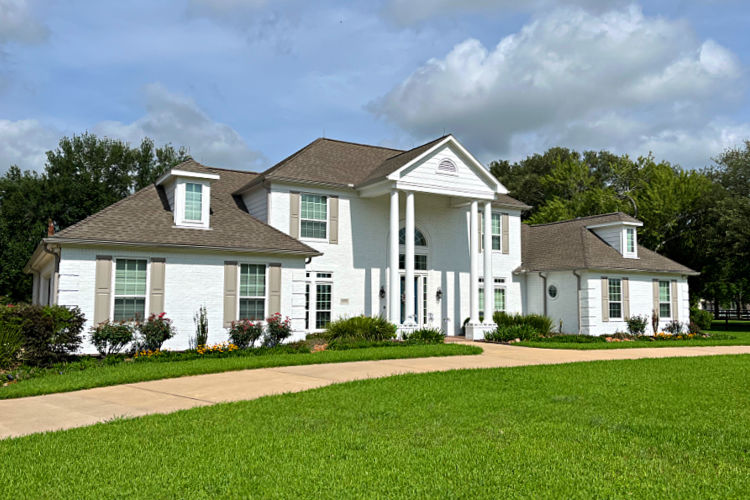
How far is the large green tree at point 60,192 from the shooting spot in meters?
37.3

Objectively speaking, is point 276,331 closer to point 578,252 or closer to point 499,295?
point 499,295

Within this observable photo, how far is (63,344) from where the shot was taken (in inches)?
589

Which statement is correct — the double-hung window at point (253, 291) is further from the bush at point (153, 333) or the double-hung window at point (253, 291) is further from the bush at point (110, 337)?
the bush at point (110, 337)

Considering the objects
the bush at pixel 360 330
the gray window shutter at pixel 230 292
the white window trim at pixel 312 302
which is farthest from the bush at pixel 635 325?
the gray window shutter at pixel 230 292

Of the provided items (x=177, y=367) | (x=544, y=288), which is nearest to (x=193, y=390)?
(x=177, y=367)

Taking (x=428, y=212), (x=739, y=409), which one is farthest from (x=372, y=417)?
(x=428, y=212)

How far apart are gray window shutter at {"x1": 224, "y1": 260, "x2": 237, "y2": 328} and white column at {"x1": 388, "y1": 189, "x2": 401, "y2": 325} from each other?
5786 mm

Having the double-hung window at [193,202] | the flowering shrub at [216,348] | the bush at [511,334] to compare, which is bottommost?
the flowering shrub at [216,348]

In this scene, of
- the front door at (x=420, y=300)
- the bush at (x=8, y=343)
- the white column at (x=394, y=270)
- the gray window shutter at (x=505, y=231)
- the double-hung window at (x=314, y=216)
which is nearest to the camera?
the bush at (x=8, y=343)

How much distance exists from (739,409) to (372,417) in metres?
5.39

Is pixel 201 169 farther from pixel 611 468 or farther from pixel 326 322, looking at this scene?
pixel 611 468

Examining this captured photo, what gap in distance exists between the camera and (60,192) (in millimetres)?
39406

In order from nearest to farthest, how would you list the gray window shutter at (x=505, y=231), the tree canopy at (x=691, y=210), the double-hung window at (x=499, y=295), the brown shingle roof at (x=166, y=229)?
the brown shingle roof at (x=166, y=229), the double-hung window at (x=499, y=295), the gray window shutter at (x=505, y=231), the tree canopy at (x=691, y=210)

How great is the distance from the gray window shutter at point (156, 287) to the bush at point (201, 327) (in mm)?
1074
